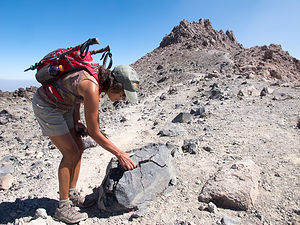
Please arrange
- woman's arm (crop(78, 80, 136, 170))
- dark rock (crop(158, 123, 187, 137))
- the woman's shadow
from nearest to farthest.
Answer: woman's arm (crop(78, 80, 136, 170)) → the woman's shadow → dark rock (crop(158, 123, 187, 137))

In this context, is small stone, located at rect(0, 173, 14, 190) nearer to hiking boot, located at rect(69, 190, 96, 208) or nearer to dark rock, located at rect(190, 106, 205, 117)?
hiking boot, located at rect(69, 190, 96, 208)

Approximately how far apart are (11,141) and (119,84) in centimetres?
745

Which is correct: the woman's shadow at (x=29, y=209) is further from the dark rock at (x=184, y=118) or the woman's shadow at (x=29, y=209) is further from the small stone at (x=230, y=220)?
the dark rock at (x=184, y=118)

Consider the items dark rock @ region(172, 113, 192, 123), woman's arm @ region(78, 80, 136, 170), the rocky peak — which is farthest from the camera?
the rocky peak

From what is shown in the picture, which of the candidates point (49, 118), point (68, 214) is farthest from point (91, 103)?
point (68, 214)

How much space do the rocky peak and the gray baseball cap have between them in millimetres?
30148

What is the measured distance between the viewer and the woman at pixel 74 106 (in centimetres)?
224

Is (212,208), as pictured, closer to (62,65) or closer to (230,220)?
(230,220)

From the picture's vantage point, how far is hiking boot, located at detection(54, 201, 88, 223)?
Answer: 266cm

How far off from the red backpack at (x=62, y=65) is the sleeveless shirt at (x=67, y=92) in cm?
5

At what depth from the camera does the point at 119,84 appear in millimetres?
2469

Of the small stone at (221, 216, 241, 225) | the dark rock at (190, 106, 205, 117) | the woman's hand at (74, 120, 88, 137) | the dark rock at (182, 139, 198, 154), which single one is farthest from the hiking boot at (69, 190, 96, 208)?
the dark rock at (190, 106, 205, 117)

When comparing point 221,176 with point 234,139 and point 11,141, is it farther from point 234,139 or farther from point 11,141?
point 11,141

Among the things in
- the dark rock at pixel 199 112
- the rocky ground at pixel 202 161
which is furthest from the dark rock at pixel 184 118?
the dark rock at pixel 199 112
